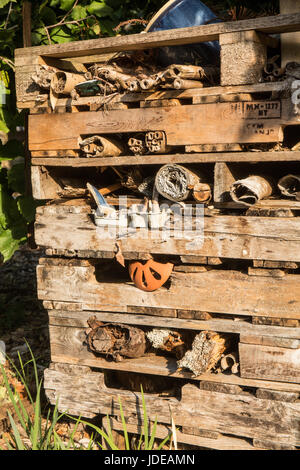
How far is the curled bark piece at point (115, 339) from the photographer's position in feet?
10.9

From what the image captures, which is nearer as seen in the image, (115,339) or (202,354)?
(202,354)

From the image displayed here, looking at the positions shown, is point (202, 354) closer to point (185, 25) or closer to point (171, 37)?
point (171, 37)

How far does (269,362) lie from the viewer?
9.86ft

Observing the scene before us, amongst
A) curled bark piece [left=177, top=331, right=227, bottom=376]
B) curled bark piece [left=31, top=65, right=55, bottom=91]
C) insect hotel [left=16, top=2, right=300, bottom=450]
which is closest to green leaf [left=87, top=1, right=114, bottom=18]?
insect hotel [left=16, top=2, right=300, bottom=450]

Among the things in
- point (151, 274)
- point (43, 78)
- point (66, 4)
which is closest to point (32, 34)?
point (66, 4)

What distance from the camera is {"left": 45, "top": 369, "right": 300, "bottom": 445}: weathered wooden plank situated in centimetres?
302

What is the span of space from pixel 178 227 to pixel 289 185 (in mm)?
626

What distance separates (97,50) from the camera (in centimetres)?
325

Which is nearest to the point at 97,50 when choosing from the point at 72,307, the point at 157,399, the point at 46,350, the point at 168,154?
the point at 168,154

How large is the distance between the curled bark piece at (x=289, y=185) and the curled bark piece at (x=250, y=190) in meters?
0.08

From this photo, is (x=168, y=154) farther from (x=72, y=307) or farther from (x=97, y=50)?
(x=72, y=307)

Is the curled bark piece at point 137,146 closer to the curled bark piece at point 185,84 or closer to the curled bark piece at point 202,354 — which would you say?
the curled bark piece at point 185,84

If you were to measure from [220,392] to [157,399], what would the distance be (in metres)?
0.39

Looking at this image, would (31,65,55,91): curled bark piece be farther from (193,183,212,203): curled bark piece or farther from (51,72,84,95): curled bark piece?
(193,183,212,203): curled bark piece
